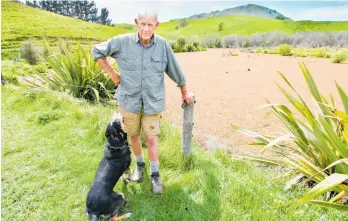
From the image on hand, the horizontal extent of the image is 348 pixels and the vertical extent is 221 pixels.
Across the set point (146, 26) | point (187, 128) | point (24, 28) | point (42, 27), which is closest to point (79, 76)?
point (187, 128)

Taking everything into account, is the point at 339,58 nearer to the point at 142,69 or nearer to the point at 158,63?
the point at 158,63

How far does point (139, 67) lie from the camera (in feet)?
8.47

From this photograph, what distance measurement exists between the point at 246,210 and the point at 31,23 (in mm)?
27770

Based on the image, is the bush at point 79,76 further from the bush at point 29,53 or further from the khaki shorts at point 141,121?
the bush at point 29,53

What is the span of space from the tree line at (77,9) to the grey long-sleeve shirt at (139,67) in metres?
→ 59.5

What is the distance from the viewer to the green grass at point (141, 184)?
8.36ft

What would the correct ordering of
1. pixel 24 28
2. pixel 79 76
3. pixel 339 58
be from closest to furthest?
pixel 79 76 → pixel 339 58 → pixel 24 28

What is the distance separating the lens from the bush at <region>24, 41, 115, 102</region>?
5.79m

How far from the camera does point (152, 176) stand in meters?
A: 2.92

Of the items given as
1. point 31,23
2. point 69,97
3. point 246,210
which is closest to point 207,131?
point 246,210

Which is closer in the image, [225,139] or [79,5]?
[225,139]

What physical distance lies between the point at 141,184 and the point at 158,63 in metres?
1.29

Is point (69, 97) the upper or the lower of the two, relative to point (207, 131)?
upper

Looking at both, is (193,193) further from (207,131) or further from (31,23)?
(31,23)
